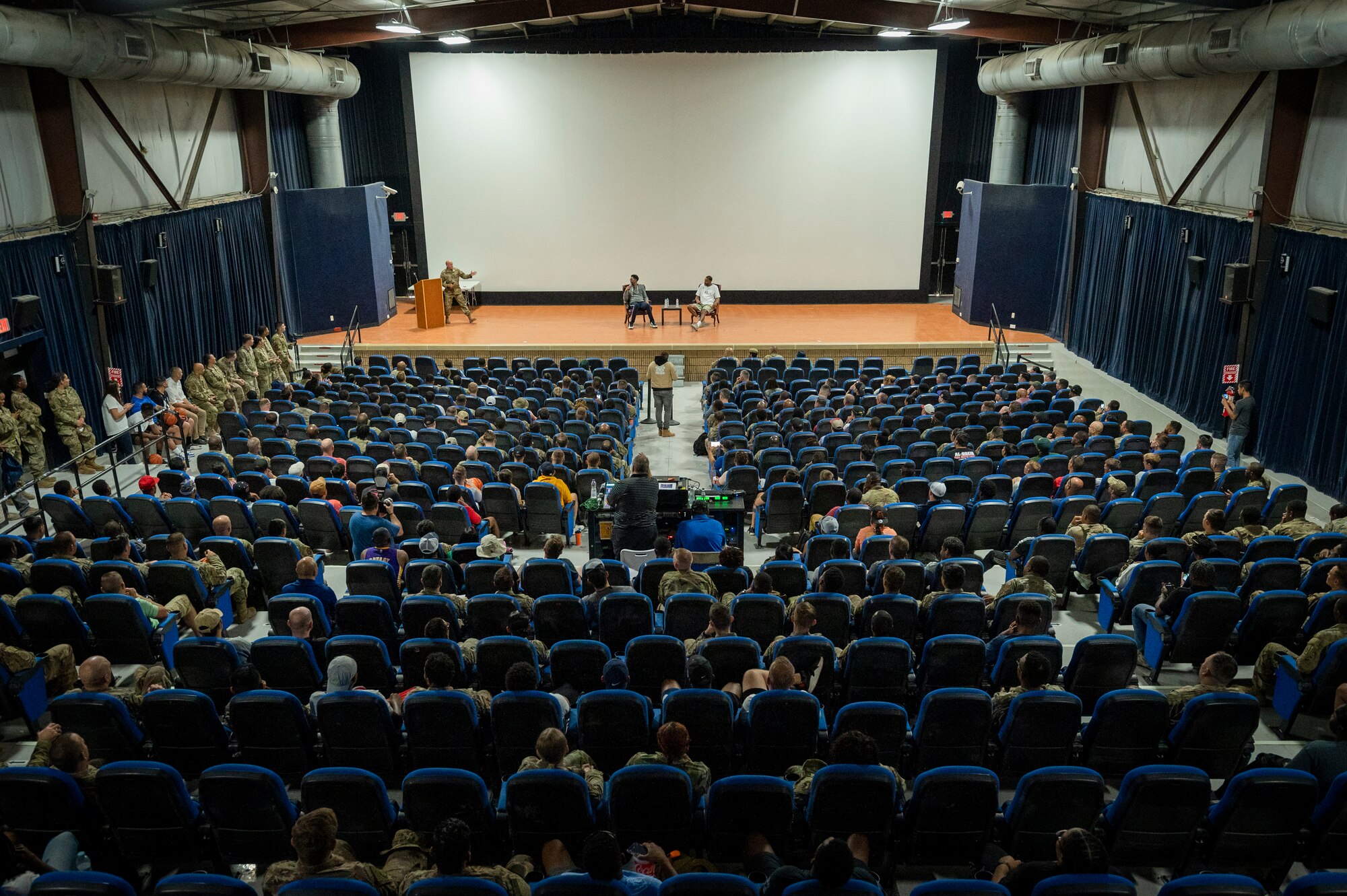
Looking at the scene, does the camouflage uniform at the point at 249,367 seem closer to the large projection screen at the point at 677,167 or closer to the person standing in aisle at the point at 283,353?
the person standing in aisle at the point at 283,353

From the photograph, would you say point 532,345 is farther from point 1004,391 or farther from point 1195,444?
point 1195,444

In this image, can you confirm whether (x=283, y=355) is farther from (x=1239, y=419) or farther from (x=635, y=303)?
(x=1239, y=419)

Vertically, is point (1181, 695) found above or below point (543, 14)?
below

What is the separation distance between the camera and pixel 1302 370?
1407cm

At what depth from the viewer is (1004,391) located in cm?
1590

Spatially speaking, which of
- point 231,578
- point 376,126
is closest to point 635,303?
point 376,126

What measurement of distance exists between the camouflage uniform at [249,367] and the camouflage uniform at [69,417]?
4.17m

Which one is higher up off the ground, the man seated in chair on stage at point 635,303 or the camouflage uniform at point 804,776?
the man seated in chair on stage at point 635,303

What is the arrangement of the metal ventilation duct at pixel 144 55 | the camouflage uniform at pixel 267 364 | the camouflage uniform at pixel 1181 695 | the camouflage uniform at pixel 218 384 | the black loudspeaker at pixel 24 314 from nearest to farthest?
the camouflage uniform at pixel 1181 695, the metal ventilation duct at pixel 144 55, the black loudspeaker at pixel 24 314, the camouflage uniform at pixel 218 384, the camouflage uniform at pixel 267 364

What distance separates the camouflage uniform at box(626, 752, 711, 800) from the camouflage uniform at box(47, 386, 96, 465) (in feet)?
39.0

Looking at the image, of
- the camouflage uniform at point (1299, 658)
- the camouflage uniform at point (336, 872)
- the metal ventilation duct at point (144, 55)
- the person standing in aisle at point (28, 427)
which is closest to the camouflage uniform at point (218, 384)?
the person standing in aisle at point (28, 427)

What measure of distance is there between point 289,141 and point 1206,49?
18.8 m

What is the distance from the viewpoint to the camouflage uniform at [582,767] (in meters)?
5.71

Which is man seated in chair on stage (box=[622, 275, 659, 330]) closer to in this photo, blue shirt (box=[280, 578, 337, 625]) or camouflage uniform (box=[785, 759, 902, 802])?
blue shirt (box=[280, 578, 337, 625])
